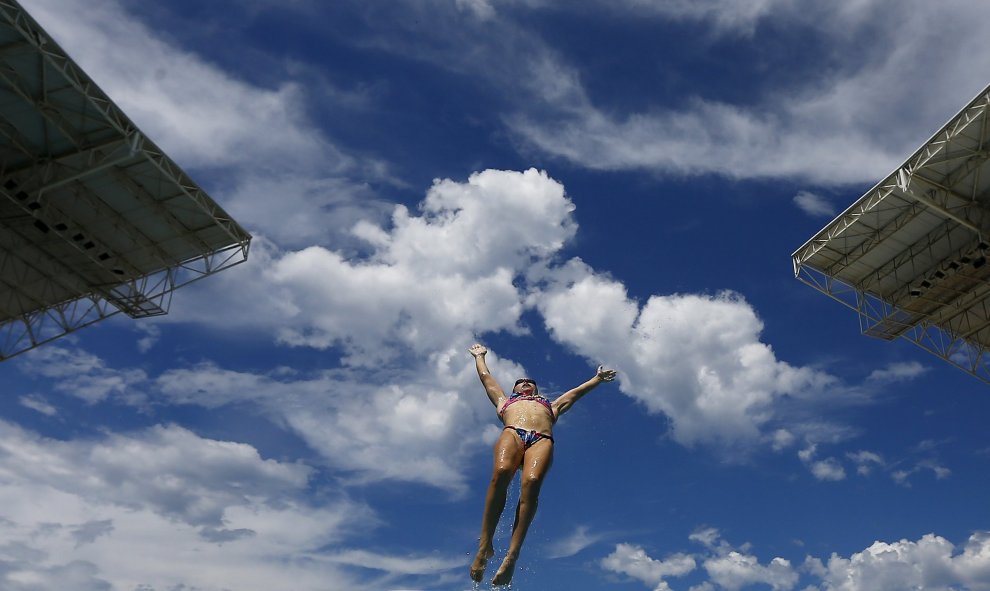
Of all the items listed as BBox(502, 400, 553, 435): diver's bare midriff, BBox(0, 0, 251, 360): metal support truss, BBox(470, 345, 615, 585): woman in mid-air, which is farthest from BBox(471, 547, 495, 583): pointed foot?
BBox(0, 0, 251, 360): metal support truss

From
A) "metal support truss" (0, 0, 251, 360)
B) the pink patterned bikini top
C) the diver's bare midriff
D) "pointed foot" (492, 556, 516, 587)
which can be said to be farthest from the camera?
"metal support truss" (0, 0, 251, 360)

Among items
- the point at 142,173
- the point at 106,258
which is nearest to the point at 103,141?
the point at 142,173

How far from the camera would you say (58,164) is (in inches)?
929

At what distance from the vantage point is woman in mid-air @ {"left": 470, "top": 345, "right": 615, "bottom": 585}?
1014 cm

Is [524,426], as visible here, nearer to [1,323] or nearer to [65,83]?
[65,83]

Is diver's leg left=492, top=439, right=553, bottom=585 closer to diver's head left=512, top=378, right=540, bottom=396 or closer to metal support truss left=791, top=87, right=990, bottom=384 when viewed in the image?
diver's head left=512, top=378, right=540, bottom=396

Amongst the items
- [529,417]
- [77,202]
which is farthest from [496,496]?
[77,202]

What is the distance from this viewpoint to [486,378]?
1213 cm

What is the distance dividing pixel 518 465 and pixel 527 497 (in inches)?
18.8

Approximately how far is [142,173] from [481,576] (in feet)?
60.2

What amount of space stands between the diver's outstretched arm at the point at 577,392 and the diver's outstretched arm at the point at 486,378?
0.78 metres

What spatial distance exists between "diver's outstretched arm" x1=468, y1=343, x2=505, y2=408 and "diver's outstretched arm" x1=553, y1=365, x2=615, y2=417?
78 centimetres

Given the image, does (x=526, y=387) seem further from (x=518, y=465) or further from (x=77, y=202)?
(x=77, y=202)

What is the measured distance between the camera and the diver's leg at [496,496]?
10.3 metres
